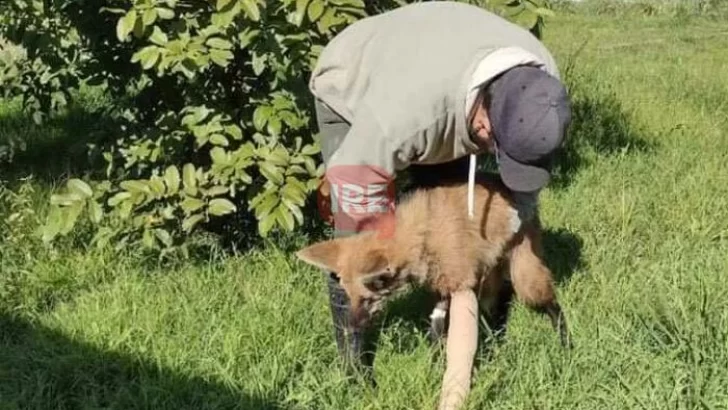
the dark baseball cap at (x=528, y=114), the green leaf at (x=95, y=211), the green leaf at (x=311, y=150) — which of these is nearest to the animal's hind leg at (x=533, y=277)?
the dark baseball cap at (x=528, y=114)

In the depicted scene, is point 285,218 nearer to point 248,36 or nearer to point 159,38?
point 248,36

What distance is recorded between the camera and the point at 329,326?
3613 mm

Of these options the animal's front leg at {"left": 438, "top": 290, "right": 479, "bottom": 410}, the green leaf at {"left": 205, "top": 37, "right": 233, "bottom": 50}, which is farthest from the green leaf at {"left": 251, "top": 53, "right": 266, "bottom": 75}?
the animal's front leg at {"left": 438, "top": 290, "right": 479, "bottom": 410}

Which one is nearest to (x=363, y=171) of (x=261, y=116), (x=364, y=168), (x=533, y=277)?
(x=364, y=168)

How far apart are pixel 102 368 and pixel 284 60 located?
1.36 m

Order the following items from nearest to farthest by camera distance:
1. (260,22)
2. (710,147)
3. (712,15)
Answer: (260,22) → (710,147) → (712,15)

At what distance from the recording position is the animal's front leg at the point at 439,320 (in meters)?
3.40

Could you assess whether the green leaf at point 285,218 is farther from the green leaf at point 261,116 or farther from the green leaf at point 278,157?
the green leaf at point 261,116

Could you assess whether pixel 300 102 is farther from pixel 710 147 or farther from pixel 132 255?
pixel 710 147

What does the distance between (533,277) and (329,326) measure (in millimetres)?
801

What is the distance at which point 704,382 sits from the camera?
3.04m

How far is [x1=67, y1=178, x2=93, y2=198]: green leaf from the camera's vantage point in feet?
12.8

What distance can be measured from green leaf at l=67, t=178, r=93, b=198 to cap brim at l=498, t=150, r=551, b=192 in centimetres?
191

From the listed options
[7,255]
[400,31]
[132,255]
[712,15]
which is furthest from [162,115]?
[712,15]
